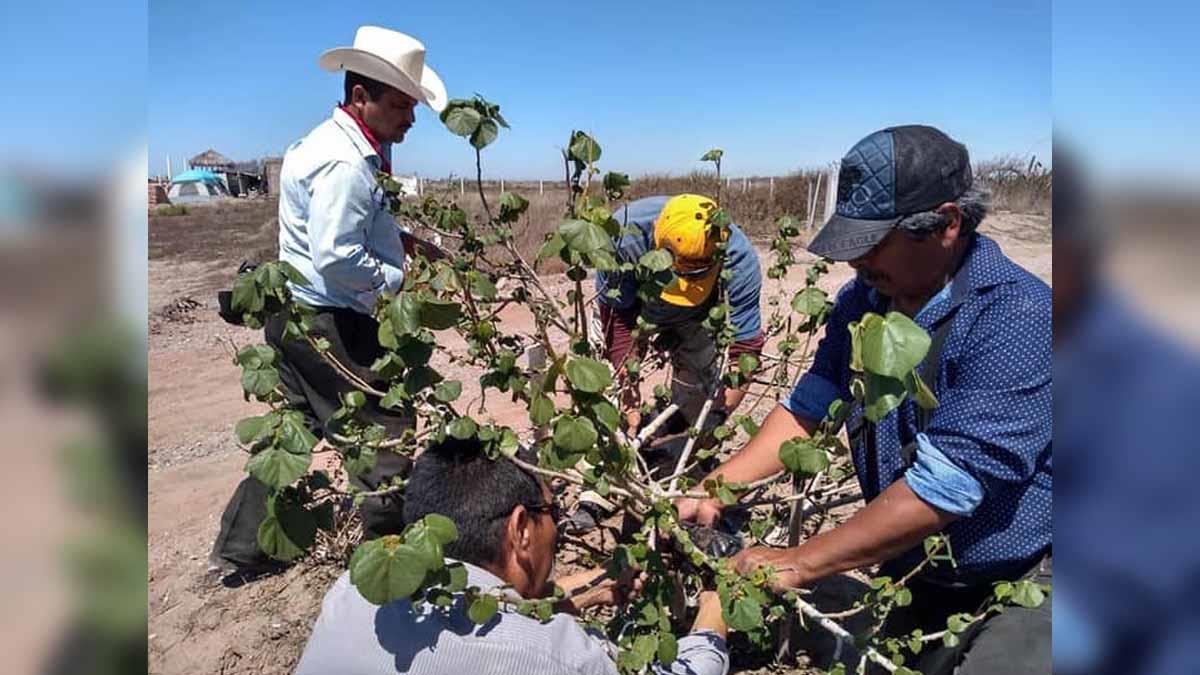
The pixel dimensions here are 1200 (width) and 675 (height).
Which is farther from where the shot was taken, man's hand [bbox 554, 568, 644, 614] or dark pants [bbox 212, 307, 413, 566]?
dark pants [bbox 212, 307, 413, 566]

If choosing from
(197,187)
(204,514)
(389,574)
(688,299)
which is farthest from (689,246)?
(197,187)

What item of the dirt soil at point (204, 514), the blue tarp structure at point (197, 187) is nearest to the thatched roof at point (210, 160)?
the blue tarp structure at point (197, 187)

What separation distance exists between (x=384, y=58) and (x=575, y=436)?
5.83ft

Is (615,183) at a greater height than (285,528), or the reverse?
(615,183)

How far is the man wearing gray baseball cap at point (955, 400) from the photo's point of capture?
156 cm

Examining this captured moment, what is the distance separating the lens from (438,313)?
1544mm

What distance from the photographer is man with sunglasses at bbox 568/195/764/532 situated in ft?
8.09

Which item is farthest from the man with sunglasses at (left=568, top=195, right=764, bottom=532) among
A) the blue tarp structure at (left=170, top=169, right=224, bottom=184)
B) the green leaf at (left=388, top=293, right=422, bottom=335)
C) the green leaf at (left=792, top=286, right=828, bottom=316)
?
the blue tarp structure at (left=170, top=169, right=224, bottom=184)

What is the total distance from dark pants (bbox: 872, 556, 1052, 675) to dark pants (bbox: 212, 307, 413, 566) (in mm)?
1564

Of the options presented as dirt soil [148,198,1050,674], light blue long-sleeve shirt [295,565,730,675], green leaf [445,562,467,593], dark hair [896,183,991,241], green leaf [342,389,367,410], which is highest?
dark hair [896,183,991,241]

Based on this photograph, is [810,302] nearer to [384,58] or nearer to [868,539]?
[868,539]

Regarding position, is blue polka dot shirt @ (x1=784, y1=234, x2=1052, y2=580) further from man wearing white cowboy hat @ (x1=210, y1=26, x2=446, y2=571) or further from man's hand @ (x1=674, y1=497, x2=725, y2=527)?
man wearing white cowboy hat @ (x1=210, y1=26, x2=446, y2=571)
